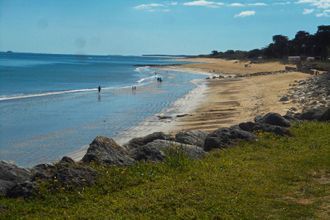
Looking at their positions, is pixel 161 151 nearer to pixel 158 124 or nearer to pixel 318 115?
pixel 318 115

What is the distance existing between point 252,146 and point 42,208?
6.14 m

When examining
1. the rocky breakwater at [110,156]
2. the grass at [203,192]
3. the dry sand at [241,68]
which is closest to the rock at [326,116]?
the rocky breakwater at [110,156]

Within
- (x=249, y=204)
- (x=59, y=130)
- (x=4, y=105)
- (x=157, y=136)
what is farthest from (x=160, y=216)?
(x=4, y=105)

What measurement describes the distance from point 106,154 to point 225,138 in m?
3.50

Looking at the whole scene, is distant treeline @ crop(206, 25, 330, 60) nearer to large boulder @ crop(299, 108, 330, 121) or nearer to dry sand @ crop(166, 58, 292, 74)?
dry sand @ crop(166, 58, 292, 74)

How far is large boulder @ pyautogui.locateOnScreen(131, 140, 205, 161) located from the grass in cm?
30

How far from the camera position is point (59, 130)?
2314 centimetres

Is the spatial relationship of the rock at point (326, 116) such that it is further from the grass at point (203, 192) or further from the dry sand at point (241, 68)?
the dry sand at point (241, 68)

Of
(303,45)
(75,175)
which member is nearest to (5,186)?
(75,175)

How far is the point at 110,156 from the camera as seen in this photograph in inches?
393

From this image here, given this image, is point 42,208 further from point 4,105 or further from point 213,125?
point 4,105

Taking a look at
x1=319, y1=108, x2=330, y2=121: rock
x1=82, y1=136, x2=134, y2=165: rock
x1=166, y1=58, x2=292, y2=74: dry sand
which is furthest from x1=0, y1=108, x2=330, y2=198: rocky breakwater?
x1=166, y1=58, x2=292, y2=74: dry sand

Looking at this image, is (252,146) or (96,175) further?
(252,146)

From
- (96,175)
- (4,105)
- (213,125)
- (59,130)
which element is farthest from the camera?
(4,105)
